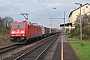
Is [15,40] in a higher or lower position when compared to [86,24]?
lower

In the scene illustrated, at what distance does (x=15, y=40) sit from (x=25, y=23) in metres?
2.85

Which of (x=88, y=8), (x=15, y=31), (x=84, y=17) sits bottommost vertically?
(x=15, y=31)

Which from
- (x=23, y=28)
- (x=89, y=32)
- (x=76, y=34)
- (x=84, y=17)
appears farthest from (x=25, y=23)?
(x=84, y=17)

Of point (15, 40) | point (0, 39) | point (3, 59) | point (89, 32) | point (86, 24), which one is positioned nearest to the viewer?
point (3, 59)

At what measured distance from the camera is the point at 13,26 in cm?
3148

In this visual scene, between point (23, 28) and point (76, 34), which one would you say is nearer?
point (23, 28)

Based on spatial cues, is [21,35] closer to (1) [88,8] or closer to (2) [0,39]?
(2) [0,39]

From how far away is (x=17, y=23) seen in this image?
31422 mm

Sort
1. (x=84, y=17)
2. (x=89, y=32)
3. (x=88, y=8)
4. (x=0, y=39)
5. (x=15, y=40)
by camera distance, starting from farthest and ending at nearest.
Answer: (x=88, y=8) < (x=84, y=17) < (x=89, y=32) < (x=0, y=39) < (x=15, y=40)

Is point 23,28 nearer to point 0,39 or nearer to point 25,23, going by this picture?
point 25,23

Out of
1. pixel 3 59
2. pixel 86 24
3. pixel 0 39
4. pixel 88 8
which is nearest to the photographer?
pixel 3 59

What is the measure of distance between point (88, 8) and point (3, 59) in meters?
81.3

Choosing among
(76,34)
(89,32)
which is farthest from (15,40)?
(76,34)

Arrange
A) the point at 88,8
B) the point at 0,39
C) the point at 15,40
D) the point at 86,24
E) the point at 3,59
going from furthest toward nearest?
the point at 88,8
the point at 86,24
the point at 0,39
the point at 15,40
the point at 3,59
